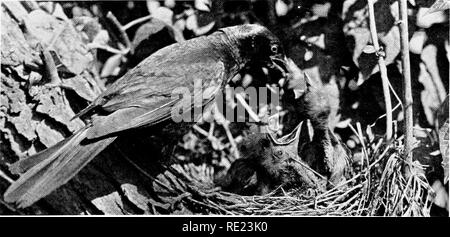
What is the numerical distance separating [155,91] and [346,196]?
3.24 ft

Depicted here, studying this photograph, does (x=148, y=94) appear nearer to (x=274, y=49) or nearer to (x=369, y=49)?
(x=274, y=49)

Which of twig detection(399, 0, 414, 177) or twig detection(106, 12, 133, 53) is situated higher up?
twig detection(106, 12, 133, 53)

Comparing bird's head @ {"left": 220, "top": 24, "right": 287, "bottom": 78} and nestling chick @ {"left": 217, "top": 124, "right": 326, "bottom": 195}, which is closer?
nestling chick @ {"left": 217, "top": 124, "right": 326, "bottom": 195}

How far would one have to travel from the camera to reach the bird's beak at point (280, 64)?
2666mm

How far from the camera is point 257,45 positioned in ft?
8.82

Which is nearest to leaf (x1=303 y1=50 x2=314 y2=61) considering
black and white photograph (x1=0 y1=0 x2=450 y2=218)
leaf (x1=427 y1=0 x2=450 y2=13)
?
black and white photograph (x1=0 y1=0 x2=450 y2=218)

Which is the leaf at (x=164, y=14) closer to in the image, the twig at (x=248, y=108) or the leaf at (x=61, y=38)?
the leaf at (x=61, y=38)

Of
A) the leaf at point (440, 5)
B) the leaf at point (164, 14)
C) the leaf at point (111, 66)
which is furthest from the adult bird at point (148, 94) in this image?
the leaf at point (440, 5)

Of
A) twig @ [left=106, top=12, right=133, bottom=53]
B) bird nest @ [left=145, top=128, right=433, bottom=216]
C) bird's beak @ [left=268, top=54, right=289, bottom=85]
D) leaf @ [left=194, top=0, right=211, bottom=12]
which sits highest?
leaf @ [left=194, top=0, right=211, bottom=12]

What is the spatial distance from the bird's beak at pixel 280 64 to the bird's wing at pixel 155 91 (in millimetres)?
266

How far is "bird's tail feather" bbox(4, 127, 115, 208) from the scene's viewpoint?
200cm

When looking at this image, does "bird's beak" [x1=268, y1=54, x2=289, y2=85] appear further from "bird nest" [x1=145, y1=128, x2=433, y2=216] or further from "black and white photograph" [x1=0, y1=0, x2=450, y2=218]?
"bird nest" [x1=145, y1=128, x2=433, y2=216]
